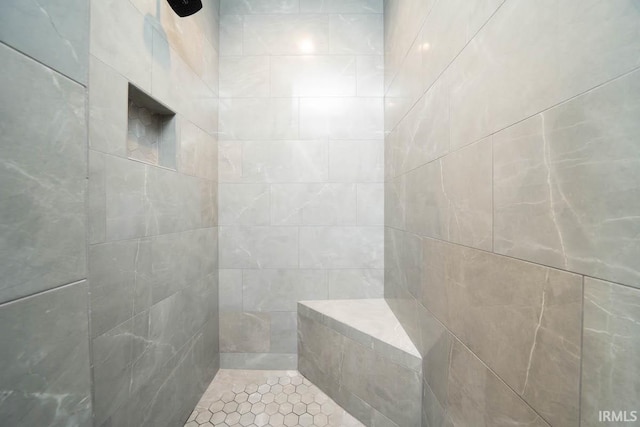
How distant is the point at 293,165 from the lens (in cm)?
170

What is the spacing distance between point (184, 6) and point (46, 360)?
1.37 metres

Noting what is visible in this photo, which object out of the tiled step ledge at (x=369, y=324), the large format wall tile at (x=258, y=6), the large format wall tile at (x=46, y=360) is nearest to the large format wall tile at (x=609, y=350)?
the tiled step ledge at (x=369, y=324)

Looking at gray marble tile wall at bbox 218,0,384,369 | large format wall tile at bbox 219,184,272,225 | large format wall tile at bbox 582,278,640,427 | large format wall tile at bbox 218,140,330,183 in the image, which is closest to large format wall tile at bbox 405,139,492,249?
large format wall tile at bbox 582,278,640,427

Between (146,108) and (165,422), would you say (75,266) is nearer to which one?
(146,108)

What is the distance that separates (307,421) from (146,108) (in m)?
1.77

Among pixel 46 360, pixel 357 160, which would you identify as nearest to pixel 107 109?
pixel 46 360

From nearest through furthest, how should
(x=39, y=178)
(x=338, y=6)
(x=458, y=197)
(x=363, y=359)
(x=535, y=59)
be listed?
(x=39, y=178)
(x=535, y=59)
(x=458, y=197)
(x=363, y=359)
(x=338, y=6)

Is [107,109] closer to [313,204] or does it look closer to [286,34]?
[313,204]

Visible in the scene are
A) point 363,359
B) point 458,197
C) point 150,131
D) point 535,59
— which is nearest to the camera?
point 535,59

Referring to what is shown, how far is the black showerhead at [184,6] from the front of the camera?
3.52ft

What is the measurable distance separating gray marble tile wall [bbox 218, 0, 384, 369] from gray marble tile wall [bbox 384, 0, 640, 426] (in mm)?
710

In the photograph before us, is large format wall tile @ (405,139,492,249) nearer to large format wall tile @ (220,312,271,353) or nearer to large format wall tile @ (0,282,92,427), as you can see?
large format wall tile @ (0,282,92,427)

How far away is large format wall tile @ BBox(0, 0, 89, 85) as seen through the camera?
33 cm

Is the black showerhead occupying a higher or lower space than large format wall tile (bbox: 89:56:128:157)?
higher
